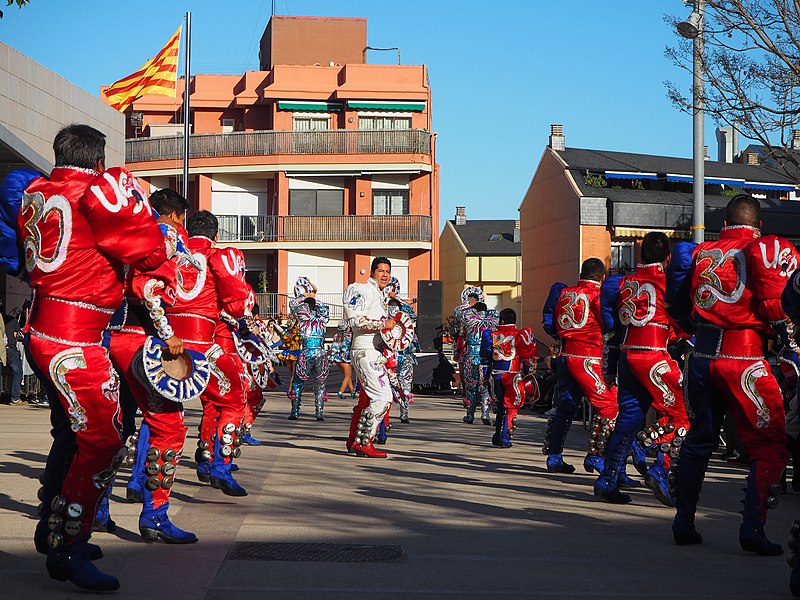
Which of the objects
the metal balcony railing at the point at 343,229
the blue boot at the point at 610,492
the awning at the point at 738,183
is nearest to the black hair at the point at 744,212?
the blue boot at the point at 610,492

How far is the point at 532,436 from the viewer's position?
16.3m

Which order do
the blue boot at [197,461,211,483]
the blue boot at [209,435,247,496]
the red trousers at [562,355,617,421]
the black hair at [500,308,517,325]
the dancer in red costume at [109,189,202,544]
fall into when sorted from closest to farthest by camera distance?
the dancer in red costume at [109,189,202,544] → the blue boot at [209,435,247,496] → the blue boot at [197,461,211,483] → the red trousers at [562,355,617,421] → the black hair at [500,308,517,325]

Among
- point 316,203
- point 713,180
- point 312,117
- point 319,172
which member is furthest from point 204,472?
point 713,180

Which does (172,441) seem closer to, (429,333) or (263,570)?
(263,570)

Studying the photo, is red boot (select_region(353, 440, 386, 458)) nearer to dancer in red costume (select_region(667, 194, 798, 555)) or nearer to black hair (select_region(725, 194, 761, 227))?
dancer in red costume (select_region(667, 194, 798, 555))

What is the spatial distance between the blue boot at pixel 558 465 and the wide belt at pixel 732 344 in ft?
13.5

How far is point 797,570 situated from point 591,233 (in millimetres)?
39098

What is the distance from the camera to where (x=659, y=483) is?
8867 millimetres

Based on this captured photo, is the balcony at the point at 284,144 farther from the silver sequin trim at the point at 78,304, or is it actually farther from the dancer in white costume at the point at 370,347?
the silver sequin trim at the point at 78,304

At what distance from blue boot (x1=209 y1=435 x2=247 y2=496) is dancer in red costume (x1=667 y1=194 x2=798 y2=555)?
3.59m

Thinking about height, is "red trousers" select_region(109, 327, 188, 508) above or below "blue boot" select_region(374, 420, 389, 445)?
above

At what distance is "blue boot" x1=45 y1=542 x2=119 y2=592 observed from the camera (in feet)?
17.8

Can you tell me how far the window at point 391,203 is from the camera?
45469 mm

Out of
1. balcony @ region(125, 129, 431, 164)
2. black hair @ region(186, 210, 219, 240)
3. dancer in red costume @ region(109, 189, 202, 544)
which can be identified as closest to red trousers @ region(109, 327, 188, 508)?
dancer in red costume @ region(109, 189, 202, 544)
